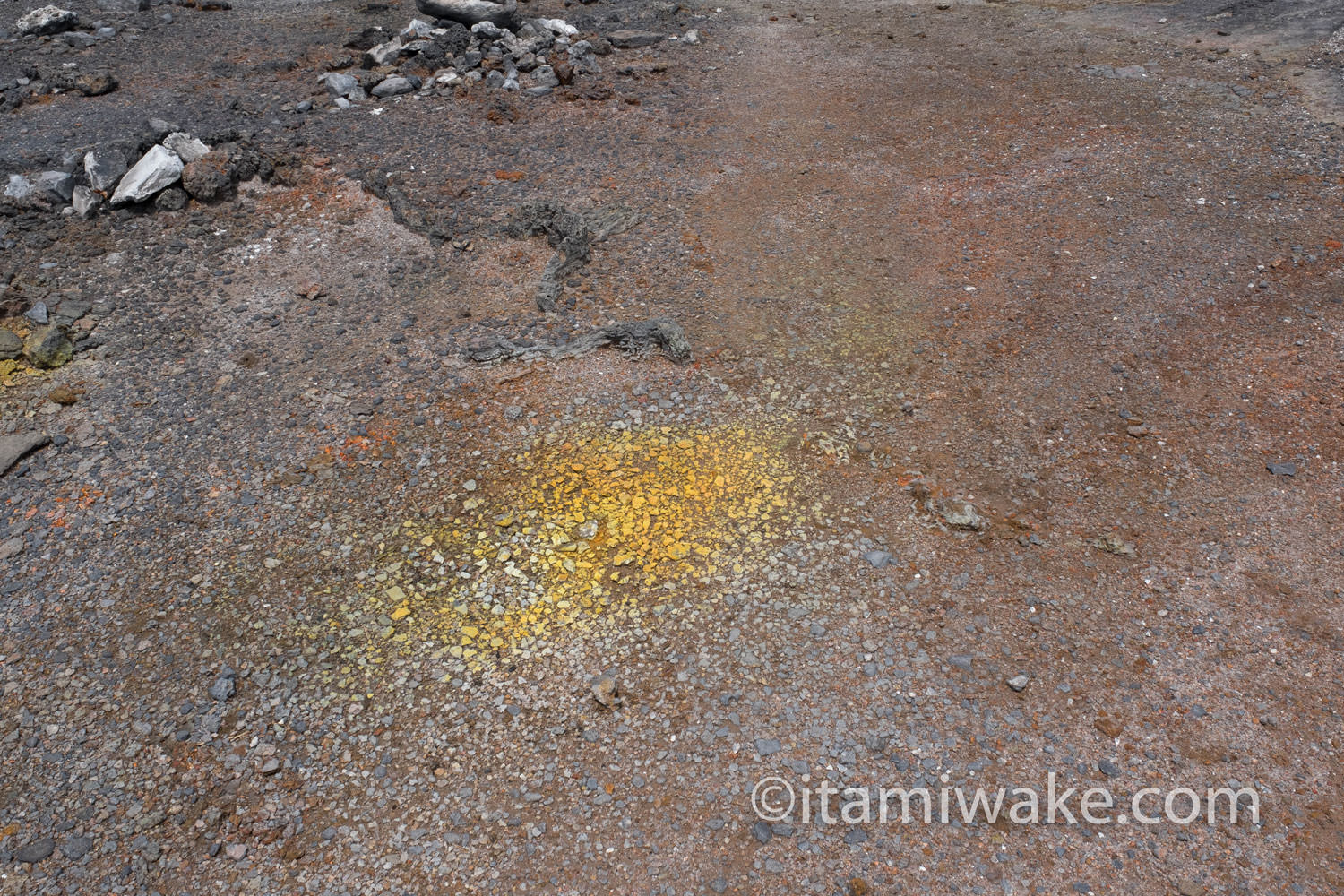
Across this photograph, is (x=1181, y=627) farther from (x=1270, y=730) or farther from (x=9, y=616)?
(x=9, y=616)

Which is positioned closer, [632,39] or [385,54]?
[385,54]

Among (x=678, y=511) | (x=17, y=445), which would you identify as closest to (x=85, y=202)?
(x=17, y=445)

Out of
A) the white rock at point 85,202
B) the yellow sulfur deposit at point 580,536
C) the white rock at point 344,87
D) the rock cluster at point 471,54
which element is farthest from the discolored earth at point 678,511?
the rock cluster at point 471,54

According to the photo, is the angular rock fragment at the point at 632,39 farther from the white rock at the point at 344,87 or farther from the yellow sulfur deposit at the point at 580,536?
the yellow sulfur deposit at the point at 580,536

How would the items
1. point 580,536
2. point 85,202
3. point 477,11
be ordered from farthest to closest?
point 477,11 < point 85,202 < point 580,536

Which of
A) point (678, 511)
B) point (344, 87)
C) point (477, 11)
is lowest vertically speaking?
point (678, 511)

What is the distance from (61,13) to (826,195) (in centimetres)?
1141

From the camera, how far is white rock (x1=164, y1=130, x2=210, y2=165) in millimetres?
8117

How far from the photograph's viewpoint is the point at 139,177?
768cm

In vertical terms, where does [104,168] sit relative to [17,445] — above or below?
above

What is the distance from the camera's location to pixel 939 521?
501cm

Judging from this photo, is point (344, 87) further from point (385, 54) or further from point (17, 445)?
point (17, 445)

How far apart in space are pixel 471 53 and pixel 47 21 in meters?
6.28

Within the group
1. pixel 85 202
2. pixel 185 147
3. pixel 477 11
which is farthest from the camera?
pixel 477 11
